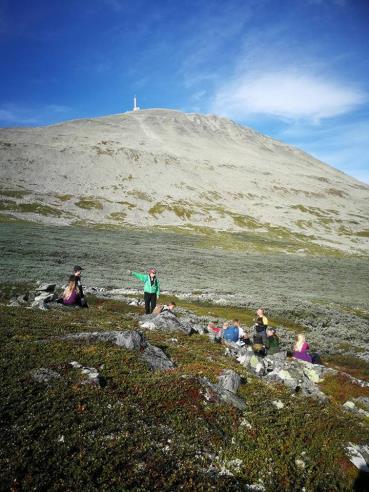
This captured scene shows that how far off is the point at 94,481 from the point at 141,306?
2713 cm

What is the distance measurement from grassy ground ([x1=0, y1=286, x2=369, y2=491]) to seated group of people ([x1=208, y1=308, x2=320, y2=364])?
6.27 meters

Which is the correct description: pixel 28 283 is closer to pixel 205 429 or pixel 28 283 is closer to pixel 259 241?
pixel 205 429

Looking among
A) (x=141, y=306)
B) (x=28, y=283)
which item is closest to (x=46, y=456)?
(x=141, y=306)

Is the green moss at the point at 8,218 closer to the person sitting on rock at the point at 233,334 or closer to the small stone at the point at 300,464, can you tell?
the person sitting on rock at the point at 233,334

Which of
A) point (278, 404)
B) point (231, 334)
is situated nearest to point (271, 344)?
point (231, 334)

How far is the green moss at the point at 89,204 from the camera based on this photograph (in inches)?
6378

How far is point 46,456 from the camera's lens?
29.2 feet

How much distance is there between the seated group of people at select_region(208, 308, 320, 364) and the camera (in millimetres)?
21922

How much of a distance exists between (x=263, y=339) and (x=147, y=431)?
1424 cm

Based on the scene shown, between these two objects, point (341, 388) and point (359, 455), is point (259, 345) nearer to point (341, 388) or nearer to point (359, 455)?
point (341, 388)

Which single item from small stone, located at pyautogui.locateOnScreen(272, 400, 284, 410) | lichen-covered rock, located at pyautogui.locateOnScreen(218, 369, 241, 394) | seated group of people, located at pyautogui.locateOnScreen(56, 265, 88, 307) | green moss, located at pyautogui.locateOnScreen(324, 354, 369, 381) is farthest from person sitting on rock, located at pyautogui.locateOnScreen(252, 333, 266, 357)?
seated group of people, located at pyautogui.locateOnScreen(56, 265, 88, 307)

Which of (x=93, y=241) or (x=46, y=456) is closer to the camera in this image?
(x=46, y=456)

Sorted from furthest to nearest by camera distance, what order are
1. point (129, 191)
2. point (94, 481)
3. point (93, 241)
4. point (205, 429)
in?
1. point (129, 191)
2. point (93, 241)
3. point (205, 429)
4. point (94, 481)

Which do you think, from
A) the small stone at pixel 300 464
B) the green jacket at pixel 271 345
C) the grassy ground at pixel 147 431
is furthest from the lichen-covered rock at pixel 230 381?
the green jacket at pixel 271 345
